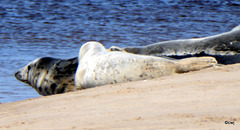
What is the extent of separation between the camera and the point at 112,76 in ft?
13.9

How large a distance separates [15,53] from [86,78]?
353 centimetres

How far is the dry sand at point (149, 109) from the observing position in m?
2.10

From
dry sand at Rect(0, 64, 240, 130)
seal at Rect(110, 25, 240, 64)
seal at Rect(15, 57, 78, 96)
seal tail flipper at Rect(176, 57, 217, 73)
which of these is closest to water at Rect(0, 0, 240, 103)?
seal at Rect(15, 57, 78, 96)

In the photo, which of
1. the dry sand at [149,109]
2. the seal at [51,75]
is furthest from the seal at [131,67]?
the dry sand at [149,109]

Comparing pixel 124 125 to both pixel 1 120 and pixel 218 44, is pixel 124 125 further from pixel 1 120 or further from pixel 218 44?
pixel 218 44

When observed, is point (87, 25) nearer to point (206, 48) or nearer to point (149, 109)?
point (206, 48)

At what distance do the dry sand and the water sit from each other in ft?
7.96

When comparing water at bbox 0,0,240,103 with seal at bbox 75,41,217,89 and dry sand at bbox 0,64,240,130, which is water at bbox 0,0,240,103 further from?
dry sand at bbox 0,64,240,130

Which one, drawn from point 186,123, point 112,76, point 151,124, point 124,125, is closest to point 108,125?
point 124,125

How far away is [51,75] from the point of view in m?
5.31

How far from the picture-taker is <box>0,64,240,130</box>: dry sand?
2.10 m

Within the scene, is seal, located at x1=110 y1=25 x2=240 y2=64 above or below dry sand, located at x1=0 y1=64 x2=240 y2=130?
below

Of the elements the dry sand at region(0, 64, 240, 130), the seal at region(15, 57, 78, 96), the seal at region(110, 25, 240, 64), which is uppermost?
the dry sand at region(0, 64, 240, 130)


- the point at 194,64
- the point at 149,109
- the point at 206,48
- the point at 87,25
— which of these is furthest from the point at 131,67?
the point at 87,25
